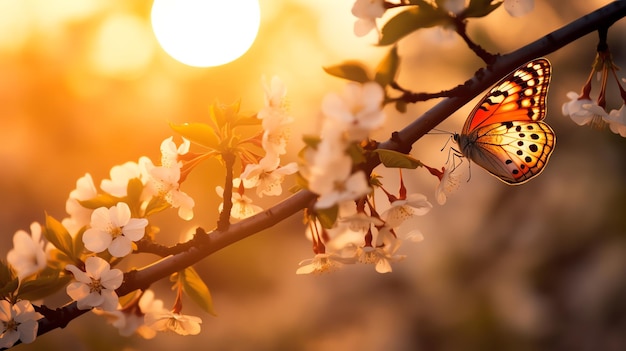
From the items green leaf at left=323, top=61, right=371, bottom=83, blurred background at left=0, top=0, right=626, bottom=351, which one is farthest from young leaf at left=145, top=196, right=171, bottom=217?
blurred background at left=0, top=0, right=626, bottom=351

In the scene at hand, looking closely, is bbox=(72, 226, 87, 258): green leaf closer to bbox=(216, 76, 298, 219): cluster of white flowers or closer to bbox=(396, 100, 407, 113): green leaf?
bbox=(216, 76, 298, 219): cluster of white flowers

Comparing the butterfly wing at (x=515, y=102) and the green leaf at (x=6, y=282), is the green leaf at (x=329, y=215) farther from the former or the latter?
the green leaf at (x=6, y=282)

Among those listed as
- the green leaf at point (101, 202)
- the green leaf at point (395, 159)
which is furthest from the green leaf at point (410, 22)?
the green leaf at point (101, 202)

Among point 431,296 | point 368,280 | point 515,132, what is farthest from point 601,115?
point 368,280

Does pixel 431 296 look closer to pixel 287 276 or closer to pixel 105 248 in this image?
pixel 287 276

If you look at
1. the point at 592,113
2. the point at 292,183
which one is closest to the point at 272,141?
the point at 592,113

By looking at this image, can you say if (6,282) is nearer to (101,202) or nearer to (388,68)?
(101,202)
